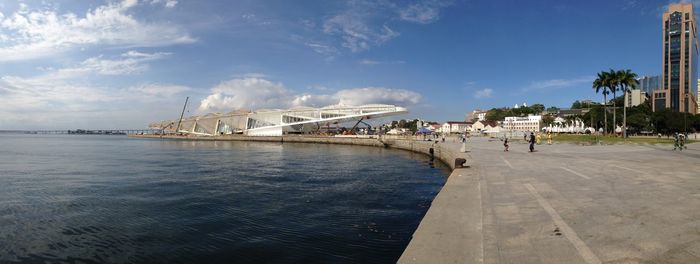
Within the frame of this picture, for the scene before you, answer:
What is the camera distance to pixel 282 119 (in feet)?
370

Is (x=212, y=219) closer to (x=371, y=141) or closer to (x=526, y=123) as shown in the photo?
(x=371, y=141)

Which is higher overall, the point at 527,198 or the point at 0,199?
the point at 527,198

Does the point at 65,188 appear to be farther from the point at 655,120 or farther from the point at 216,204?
the point at 655,120

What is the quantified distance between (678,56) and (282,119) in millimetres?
177627

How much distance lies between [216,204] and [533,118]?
175 metres

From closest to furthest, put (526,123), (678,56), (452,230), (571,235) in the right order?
(571,235), (452,230), (526,123), (678,56)

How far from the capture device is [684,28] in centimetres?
16800

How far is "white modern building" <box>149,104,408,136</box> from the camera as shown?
100188 millimetres

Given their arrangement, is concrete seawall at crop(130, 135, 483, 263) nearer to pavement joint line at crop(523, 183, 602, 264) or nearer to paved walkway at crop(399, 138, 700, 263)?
paved walkway at crop(399, 138, 700, 263)

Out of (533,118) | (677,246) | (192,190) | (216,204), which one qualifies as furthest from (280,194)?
(533,118)

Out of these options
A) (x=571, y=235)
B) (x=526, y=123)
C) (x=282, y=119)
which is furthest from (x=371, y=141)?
(x=526, y=123)

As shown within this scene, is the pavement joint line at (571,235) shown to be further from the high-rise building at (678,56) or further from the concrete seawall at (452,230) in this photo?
the high-rise building at (678,56)

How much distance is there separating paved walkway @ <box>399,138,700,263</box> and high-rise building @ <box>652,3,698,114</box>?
201m

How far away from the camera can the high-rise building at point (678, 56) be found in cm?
16838
